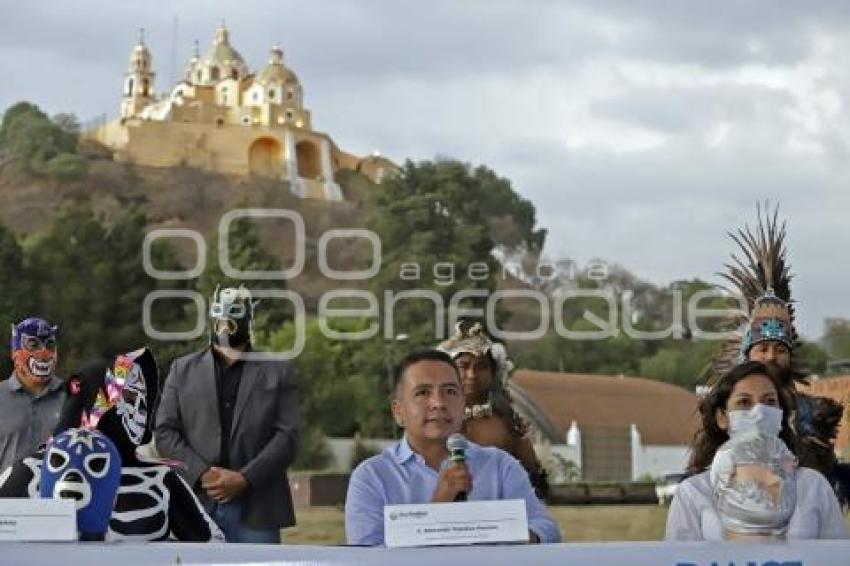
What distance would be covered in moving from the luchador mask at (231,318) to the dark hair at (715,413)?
7.36 ft

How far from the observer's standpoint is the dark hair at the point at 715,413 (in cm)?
505

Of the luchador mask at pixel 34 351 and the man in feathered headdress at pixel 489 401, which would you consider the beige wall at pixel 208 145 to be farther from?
the man in feathered headdress at pixel 489 401

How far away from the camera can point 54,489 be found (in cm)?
398

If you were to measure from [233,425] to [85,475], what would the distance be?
2.89 m

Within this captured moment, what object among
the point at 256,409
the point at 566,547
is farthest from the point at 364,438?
the point at 566,547

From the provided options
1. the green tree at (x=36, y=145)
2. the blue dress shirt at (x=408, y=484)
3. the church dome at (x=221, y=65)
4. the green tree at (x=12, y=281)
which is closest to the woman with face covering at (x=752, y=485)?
the blue dress shirt at (x=408, y=484)

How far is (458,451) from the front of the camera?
436cm

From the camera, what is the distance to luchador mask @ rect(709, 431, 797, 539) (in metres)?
3.93

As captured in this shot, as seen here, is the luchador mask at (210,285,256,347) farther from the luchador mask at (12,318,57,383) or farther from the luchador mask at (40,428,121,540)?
the luchador mask at (40,428,121,540)

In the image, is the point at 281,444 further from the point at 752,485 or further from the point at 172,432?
the point at 752,485

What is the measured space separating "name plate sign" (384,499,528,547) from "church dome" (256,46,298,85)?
126m

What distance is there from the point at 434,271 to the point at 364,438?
8.90m

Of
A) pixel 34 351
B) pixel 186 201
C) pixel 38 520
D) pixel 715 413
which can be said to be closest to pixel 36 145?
pixel 186 201

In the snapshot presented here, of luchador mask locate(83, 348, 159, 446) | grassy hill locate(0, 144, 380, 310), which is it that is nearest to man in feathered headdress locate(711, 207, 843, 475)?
luchador mask locate(83, 348, 159, 446)
